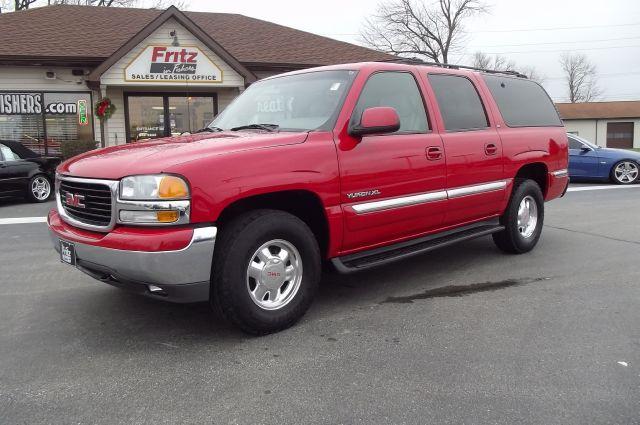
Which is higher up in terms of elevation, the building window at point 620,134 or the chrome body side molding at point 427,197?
the building window at point 620,134

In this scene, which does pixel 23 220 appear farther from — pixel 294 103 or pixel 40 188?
pixel 294 103

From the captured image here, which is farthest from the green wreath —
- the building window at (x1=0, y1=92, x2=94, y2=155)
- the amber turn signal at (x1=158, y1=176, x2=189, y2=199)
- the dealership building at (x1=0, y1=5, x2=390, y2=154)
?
the amber turn signal at (x1=158, y1=176, x2=189, y2=199)

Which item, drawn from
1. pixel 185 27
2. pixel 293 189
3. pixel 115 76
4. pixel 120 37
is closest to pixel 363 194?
pixel 293 189

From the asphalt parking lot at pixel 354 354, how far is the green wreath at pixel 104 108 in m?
10.7

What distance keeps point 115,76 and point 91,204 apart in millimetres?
12316

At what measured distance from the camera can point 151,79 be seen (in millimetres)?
14828

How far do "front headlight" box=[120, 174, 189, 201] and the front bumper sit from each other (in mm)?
231

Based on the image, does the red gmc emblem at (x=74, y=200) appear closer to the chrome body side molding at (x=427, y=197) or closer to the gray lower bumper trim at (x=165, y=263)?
the gray lower bumper trim at (x=165, y=263)

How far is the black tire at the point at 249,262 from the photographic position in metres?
3.36

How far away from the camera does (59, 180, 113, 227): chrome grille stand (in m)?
3.37

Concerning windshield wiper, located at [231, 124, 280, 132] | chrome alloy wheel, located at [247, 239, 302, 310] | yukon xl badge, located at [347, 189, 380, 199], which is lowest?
chrome alloy wheel, located at [247, 239, 302, 310]

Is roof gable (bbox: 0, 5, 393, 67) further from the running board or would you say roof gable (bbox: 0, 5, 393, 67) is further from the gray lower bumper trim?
the gray lower bumper trim

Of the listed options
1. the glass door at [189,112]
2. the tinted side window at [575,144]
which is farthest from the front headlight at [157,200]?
the glass door at [189,112]

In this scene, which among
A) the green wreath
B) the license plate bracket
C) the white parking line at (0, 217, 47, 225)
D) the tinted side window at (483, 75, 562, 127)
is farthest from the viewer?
the green wreath
